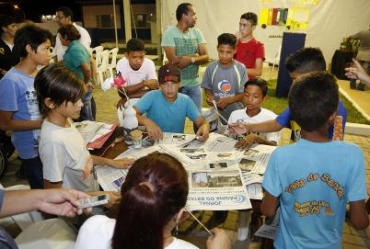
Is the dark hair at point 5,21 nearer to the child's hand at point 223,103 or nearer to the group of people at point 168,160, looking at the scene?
the group of people at point 168,160

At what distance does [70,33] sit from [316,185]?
11.9 ft

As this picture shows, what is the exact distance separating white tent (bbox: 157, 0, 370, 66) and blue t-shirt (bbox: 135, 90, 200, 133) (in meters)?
5.92

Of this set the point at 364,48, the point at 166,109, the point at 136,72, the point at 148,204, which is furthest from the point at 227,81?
the point at 364,48

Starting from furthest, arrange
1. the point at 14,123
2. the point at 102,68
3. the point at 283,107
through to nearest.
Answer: the point at 102,68 → the point at 283,107 → the point at 14,123

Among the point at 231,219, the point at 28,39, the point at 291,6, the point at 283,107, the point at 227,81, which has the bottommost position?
the point at 231,219

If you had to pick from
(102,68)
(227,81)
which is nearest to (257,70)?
(227,81)

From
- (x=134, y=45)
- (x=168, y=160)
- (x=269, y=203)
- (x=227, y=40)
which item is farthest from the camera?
(x=134, y=45)

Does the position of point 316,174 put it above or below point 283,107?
above

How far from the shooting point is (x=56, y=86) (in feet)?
5.23

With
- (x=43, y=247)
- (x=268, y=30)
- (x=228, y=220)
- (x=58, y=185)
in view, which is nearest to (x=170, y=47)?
(x=228, y=220)

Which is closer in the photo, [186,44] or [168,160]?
[168,160]

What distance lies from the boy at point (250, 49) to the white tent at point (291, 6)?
15.2 ft

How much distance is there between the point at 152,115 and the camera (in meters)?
2.52

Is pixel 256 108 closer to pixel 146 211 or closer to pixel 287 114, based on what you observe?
pixel 287 114
